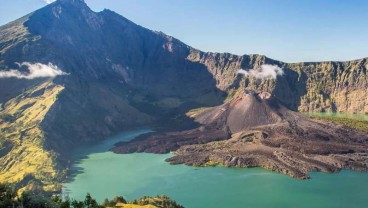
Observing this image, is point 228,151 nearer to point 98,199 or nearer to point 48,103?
point 98,199

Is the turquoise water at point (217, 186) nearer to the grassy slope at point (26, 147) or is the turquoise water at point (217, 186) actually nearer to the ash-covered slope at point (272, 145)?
the ash-covered slope at point (272, 145)

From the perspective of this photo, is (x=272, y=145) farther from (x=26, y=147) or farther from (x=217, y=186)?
(x=26, y=147)

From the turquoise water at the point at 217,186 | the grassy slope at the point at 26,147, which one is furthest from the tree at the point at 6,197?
the grassy slope at the point at 26,147

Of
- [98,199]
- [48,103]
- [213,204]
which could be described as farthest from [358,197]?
[48,103]

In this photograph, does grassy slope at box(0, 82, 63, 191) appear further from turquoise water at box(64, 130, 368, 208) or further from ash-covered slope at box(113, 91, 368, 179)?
ash-covered slope at box(113, 91, 368, 179)

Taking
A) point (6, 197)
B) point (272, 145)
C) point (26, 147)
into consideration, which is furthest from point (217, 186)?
point (26, 147)

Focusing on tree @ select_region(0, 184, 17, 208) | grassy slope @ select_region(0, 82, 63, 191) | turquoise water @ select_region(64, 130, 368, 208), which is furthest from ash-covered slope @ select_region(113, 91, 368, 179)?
tree @ select_region(0, 184, 17, 208)
